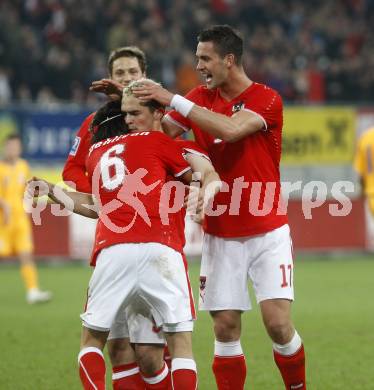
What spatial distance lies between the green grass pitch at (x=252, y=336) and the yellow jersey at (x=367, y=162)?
4.69ft

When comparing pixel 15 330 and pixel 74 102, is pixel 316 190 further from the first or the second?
pixel 15 330

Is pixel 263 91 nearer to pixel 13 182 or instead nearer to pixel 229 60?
pixel 229 60

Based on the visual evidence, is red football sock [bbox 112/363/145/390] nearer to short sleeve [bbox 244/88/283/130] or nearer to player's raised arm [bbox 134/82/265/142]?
player's raised arm [bbox 134/82/265/142]

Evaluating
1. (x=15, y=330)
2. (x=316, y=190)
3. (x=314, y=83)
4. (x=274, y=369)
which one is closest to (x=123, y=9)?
(x=314, y=83)

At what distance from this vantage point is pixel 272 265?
20.7 ft

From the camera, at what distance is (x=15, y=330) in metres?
10.3

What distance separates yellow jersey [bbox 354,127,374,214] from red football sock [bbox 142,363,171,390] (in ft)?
21.3

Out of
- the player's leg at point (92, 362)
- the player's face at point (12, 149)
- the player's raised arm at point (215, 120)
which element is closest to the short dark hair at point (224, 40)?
the player's raised arm at point (215, 120)

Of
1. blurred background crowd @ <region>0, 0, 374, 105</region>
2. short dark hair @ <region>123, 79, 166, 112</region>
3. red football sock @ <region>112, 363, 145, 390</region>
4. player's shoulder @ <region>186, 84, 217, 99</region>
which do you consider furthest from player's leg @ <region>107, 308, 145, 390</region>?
blurred background crowd @ <region>0, 0, 374, 105</region>

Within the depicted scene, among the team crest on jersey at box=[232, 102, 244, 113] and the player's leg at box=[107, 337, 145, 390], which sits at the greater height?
the team crest on jersey at box=[232, 102, 244, 113]

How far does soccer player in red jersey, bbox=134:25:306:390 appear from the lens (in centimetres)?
625

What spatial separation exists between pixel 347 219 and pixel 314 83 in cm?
336

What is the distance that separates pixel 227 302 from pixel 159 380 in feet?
2.41

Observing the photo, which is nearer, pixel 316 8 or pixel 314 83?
pixel 314 83
